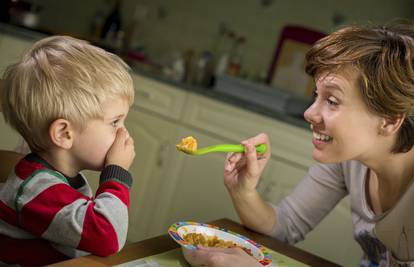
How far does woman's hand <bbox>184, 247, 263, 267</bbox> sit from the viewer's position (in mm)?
909

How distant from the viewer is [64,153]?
962 millimetres

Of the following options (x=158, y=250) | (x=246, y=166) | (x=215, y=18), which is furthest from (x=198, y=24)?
(x=158, y=250)

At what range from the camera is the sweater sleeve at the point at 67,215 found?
87 centimetres

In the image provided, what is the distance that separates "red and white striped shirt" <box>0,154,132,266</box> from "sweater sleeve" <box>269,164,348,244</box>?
0.61 m

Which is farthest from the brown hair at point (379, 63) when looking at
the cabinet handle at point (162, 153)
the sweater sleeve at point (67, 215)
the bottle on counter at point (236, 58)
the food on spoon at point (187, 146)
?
the bottle on counter at point (236, 58)

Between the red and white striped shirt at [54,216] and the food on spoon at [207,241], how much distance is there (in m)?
0.15

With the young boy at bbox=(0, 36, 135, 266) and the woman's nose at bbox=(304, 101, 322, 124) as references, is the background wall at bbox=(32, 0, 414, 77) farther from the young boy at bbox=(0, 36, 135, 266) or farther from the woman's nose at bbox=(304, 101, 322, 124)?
the young boy at bbox=(0, 36, 135, 266)

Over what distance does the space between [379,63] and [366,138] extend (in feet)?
0.50

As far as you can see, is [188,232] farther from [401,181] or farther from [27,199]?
[401,181]

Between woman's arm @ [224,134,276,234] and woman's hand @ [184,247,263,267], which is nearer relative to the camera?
woman's hand @ [184,247,263,267]

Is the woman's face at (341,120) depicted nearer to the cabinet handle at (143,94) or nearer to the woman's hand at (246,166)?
the woman's hand at (246,166)

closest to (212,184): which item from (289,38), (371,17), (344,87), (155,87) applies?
(155,87)

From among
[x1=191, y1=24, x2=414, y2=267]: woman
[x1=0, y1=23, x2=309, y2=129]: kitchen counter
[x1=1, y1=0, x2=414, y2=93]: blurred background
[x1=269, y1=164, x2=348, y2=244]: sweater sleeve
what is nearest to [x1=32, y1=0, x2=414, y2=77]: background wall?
[x1=1, y1=0, x2=414, y2=93]: blurred background

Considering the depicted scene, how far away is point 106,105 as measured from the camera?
37.8 inches
